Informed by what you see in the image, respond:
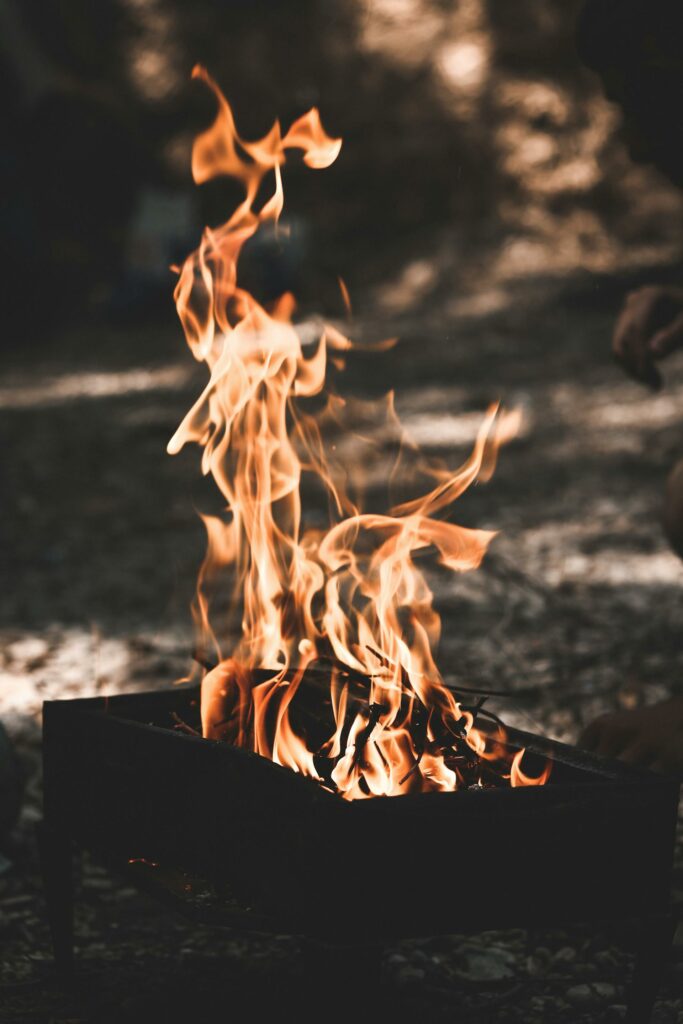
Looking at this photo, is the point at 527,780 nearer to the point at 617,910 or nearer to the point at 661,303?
the point at 617,910

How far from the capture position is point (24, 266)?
1353 cm

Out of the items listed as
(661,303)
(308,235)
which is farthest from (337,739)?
(308,235)

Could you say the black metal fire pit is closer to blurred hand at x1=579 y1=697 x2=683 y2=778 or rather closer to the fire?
the fire

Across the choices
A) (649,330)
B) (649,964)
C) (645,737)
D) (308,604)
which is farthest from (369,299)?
(649,964)

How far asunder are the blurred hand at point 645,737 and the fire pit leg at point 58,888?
47.7 inches

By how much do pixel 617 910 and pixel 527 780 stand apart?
10.9 inches

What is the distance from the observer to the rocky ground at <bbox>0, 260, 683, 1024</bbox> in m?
2.81

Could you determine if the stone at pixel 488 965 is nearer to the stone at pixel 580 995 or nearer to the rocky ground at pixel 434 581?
the rocky ground at pixel 434 581

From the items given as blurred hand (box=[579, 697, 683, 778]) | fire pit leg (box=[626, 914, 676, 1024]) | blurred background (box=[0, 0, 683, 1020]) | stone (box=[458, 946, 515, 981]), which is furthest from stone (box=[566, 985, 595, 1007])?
blurred background (box=[0, 0, 683, 1020])

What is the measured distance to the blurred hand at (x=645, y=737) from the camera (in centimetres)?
313

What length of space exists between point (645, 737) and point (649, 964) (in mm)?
921

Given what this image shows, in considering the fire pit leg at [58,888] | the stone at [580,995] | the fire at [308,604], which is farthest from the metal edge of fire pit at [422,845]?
the stone at [580,995]

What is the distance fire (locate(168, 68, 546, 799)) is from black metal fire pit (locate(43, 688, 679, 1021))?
0.55ft

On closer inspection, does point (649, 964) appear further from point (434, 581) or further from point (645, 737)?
point (434, 581)
